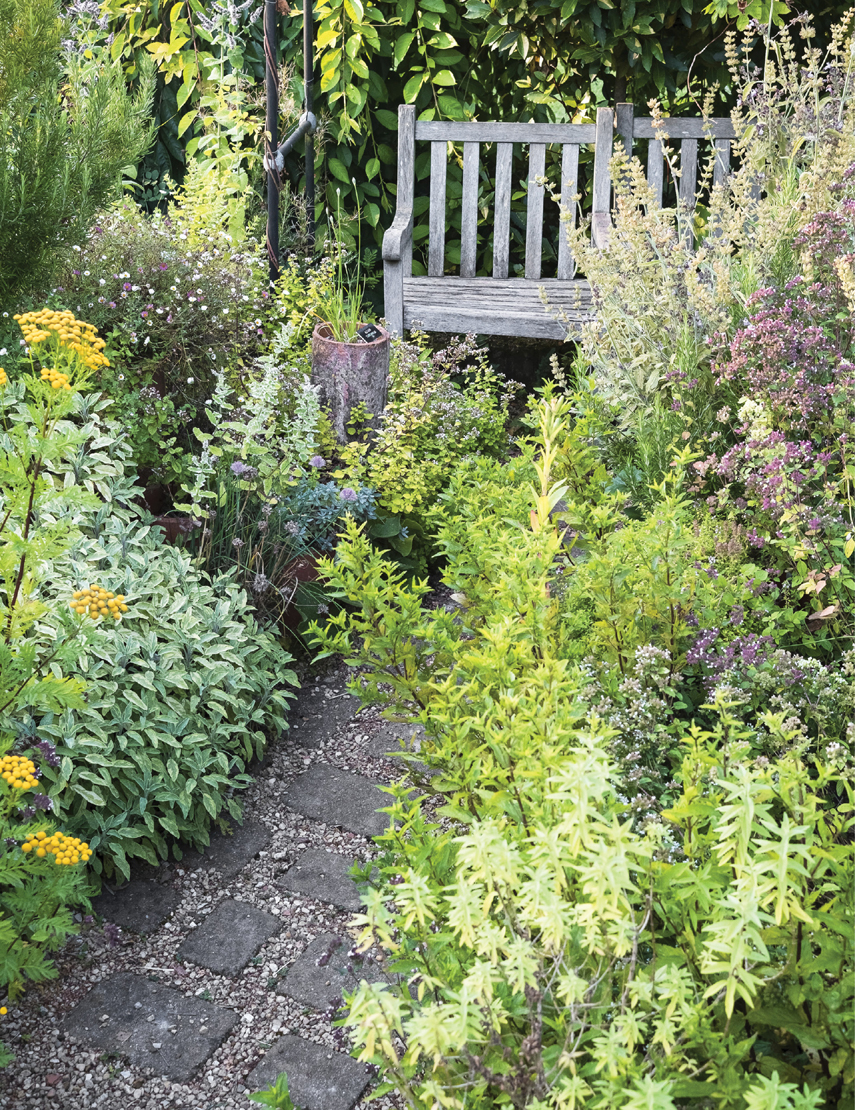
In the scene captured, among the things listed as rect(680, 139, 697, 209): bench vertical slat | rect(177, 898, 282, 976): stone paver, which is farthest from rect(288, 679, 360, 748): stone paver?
rect(680, 139, 697, 209): bench vertical slat

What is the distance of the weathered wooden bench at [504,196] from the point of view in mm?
4535

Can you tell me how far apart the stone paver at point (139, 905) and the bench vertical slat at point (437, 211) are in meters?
3.25

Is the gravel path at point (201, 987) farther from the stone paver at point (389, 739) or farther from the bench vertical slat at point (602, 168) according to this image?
the bench vertical slat at point (602, 168)

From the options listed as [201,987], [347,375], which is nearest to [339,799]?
[201,987]

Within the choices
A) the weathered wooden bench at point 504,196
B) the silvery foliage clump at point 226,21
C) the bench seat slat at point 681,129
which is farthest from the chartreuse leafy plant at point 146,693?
the bench seat slat at point 681,129

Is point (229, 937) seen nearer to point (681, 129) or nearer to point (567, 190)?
point (567, 190)

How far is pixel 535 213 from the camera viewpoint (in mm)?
4809

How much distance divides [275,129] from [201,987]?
3086 millimetres

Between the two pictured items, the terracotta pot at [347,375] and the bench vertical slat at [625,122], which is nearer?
the terracotta pot at [347,375]

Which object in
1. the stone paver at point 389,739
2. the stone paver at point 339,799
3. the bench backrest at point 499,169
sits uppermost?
the bench backrest at point 499,169

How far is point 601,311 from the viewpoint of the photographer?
352 cm

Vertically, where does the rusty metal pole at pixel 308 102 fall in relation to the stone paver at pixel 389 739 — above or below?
above

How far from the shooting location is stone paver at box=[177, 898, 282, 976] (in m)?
2.31

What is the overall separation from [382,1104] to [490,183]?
462 centimetres
